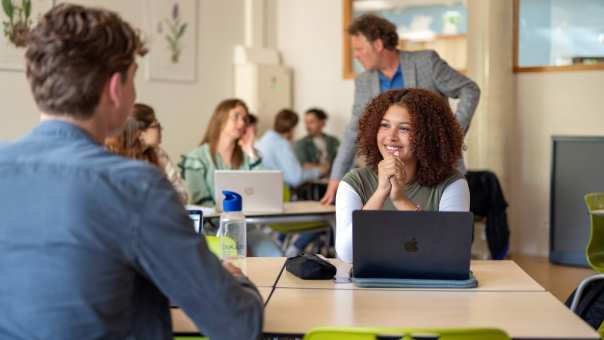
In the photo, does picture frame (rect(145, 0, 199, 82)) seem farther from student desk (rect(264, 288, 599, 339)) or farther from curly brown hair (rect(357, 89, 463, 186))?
student desk (rect(264, 288, 599, 339))

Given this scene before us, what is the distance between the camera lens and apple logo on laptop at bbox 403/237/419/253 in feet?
6.35

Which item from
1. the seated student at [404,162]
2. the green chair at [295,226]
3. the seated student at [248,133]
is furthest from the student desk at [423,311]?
the green chair at [295,226]

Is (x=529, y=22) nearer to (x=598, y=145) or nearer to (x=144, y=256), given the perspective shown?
(x=598, y=145)

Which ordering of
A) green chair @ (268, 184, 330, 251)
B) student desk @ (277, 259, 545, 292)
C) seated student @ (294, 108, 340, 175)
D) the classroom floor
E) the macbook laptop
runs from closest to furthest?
the macbook laptop
student desk @ (277, 259, 545, 292)
green chair @ (268, 184, 330, 251)
the classroom floor
seated student @ (294, 108, 340, 175)

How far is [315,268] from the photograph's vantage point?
213cm

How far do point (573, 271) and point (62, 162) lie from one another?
5474 millimetres

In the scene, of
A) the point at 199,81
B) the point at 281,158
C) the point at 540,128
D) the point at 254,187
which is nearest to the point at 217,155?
the point at 254,187

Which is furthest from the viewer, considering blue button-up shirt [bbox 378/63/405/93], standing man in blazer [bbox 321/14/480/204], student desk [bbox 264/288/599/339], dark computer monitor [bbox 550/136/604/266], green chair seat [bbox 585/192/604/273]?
dark computer monitor [bbox 550/136/604/266]

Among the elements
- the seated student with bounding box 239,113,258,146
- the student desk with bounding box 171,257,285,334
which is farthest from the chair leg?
the seated student with bounding box 239,113,258,146

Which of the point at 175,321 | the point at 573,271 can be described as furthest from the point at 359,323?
the point at 573,271

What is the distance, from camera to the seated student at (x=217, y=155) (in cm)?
431

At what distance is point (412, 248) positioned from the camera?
1.96 meters

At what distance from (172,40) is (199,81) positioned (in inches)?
19.8

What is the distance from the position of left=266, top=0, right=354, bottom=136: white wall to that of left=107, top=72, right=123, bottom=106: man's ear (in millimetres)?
6326
